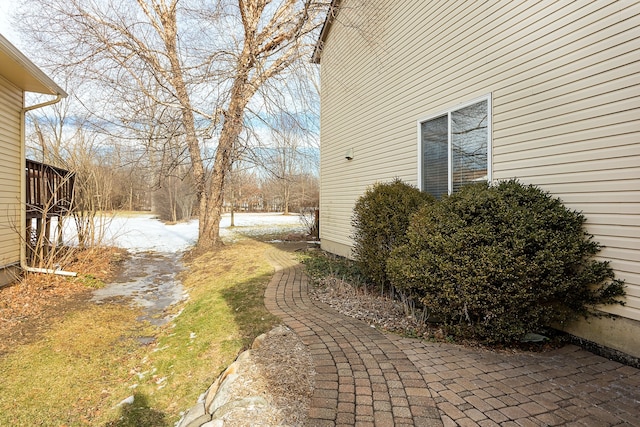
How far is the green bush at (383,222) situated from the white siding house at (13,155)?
597 cm

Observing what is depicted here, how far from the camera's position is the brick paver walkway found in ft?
6.49

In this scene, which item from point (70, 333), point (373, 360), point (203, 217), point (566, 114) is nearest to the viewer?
point (373, 360)

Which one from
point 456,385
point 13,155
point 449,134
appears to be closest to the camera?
point 456,385

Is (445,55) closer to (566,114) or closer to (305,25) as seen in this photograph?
(566,114)

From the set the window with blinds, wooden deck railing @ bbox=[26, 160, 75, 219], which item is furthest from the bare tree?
the window with blinds

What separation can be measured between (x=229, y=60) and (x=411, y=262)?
6385 millimetres

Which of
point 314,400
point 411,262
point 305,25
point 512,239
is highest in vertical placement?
point 305,25

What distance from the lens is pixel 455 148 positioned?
4691 mm

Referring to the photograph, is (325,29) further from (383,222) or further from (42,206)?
(42,206)

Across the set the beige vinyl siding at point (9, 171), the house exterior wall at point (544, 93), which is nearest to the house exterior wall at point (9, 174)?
the beige vinyl siding at point (9, 171)

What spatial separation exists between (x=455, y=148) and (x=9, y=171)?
7670 millimetres

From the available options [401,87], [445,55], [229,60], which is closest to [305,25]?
[229,60]

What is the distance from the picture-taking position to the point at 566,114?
3.22m

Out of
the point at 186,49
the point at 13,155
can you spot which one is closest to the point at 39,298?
the point at 13,155
